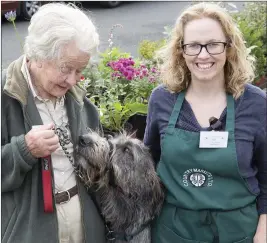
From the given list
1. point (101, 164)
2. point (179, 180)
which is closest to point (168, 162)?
point (179, 180)

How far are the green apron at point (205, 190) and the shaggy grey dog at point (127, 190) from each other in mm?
→ 116

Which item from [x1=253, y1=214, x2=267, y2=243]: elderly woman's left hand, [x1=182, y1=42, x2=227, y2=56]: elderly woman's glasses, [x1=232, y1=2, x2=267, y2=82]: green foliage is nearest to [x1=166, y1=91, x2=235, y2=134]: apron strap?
[x1=182, y1=42, x2=227, y2=56]: elderly woman's glasses

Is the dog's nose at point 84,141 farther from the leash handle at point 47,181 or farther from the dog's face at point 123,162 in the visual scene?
the leash handle at point 47,181

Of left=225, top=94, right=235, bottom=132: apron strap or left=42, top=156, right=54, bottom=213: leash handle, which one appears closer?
left=42, top=156, right=54, bottom=213: leash handle

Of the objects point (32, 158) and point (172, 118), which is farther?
point (172, 118)

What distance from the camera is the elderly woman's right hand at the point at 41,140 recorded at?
2.35m

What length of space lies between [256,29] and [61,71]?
16.2ft

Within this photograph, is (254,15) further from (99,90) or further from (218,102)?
(218,102)

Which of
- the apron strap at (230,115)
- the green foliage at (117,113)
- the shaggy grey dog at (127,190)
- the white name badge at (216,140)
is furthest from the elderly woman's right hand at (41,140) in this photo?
the green foliage at (117,113)

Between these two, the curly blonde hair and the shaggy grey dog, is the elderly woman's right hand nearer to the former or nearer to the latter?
the shaggy grey dog

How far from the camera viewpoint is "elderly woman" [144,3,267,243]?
2770 millimetres

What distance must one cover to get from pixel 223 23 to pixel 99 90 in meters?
2.23

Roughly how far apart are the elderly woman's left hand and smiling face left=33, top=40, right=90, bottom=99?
4.26 feet

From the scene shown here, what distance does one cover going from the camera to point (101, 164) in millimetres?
2863
